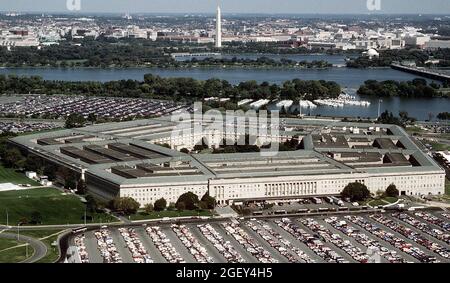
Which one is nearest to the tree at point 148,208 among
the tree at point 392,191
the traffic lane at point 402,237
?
the traffic lane at point 402,237

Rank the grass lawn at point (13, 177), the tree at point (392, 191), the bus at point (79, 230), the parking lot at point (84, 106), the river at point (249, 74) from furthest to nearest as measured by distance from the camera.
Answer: the river at point (249, 74)
the parking lot at point (84, 106)
the grass lawn at point (13, 177)
the tree at point (392, 191)
the bus at point (79, 230)

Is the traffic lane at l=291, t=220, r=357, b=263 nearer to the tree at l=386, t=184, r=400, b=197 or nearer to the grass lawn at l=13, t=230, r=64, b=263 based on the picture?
the tree at l=386, t=184, r=400, b=197

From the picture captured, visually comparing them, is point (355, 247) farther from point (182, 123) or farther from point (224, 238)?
point (182, 123)

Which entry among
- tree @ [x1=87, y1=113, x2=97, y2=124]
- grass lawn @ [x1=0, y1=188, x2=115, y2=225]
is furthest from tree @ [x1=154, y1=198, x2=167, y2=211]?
tree @ [x1=87, y1=113, x2=97, y2=124]

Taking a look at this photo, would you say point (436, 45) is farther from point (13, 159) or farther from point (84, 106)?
point (13, 159)

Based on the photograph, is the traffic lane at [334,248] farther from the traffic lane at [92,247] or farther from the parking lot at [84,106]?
the parking lot at [84,106]

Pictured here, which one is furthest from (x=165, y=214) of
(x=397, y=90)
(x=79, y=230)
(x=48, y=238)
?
(x=397, y=90)
